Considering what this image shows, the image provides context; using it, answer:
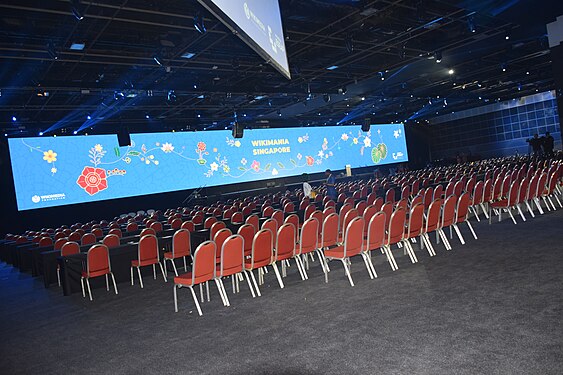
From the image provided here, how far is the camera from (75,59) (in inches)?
447

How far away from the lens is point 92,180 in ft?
59.4

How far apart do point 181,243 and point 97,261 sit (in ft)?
4.82

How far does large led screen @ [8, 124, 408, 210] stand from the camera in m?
17.2

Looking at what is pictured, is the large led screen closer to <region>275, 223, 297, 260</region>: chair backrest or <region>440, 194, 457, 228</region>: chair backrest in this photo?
<region>275, 223, 297, 260</region>: chair backrest

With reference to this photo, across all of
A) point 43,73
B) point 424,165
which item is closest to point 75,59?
point 43,73

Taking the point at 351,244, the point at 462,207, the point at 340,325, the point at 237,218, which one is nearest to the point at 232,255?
the point at 351,244

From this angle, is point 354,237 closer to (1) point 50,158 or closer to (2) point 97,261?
(2) point 97,261

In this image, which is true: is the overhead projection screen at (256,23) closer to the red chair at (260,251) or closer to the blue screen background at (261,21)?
the blue screen background at (261,21)

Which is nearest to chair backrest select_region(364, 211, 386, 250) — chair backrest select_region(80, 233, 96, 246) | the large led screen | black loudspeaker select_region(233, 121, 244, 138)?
chair backrest select_region(80, 233, 96, 246)

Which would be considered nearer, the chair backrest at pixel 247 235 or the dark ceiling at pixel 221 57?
the chair backrest at pixel 247 235

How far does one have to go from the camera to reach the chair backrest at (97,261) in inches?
282

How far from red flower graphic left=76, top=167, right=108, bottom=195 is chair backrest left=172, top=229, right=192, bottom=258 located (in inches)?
452

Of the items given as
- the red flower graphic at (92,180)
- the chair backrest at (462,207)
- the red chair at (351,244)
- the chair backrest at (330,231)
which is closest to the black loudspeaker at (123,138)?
the red flower graphic at (92,180)

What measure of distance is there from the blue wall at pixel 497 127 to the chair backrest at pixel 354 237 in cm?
2743
